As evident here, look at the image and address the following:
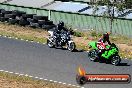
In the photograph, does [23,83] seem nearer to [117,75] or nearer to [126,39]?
[117,75]

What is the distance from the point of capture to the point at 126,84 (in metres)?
21.5

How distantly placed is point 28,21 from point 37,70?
48.5 feet

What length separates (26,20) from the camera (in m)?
38.1

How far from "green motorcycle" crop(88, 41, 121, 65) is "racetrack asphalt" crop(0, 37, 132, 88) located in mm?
334

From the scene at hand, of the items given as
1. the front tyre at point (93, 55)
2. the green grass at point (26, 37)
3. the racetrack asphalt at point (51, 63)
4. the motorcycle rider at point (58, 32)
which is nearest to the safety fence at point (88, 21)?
the green grass at point (26, 37)

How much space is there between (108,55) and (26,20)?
45.8 ft

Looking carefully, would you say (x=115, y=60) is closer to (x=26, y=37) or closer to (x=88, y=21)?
(x=26, y=37)

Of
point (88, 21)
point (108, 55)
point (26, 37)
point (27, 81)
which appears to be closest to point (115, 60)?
point (108, 55)

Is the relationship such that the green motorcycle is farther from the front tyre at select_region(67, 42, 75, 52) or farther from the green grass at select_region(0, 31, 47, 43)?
the green grass at select_region(0, 31, 47, 43)

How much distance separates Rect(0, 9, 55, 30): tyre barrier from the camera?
37188mm

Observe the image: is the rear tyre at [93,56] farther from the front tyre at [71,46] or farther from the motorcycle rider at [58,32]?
the motorcycle rider at [58,32]

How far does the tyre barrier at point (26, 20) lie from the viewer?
37188 millimetres

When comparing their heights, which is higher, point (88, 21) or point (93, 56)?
point (93, 56)

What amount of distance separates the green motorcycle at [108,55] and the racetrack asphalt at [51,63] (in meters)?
0.33
